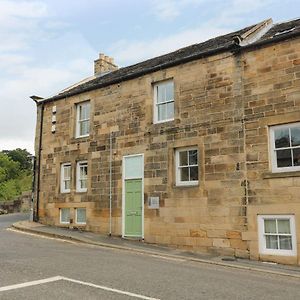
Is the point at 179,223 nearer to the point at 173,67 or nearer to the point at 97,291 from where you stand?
the point at 173,67

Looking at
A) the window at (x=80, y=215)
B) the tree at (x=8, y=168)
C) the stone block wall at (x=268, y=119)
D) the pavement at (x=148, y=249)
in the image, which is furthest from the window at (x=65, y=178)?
the tree at (x=8, y=168)

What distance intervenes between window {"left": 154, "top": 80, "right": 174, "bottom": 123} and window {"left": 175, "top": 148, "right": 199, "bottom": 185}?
1417 mm

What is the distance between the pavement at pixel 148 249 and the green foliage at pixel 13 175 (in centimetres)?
2455

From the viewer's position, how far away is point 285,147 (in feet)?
37.5

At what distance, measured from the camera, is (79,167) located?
55.4ft

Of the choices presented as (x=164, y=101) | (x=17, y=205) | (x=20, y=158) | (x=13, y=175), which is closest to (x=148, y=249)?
(x=164, y=101)

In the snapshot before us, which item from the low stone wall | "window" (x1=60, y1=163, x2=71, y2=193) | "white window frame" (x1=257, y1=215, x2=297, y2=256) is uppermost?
"window" (x1=60, y1=163, x2=71, y2=193)

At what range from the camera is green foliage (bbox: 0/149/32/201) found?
149 feet

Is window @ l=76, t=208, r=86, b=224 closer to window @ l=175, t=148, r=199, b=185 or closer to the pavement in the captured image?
the pavement

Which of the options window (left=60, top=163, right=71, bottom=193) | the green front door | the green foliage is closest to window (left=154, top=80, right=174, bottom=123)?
Answer: the green front door

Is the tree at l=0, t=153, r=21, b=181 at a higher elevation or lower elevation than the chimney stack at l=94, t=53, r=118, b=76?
lower

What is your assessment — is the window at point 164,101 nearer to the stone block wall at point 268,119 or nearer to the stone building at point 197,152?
the stone building at point 197,152

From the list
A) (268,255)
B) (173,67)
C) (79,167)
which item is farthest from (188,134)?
(79,167)

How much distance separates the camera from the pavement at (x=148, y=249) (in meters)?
10.1
